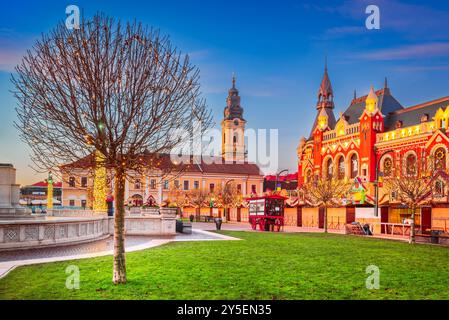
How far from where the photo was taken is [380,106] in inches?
2400

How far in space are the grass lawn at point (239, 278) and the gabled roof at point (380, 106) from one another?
47211 mm

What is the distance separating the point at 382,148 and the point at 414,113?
5.81 meters

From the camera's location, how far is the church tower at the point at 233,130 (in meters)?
122

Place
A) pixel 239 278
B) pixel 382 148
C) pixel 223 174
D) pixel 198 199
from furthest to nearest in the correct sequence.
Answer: pixel 223 174, pixel 198 199, pixel 382 148, pixel 239 278

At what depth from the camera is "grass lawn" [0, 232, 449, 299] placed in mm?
9398

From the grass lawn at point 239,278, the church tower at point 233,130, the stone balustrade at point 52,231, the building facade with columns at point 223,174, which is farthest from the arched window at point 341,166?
the church tower at point 233,130

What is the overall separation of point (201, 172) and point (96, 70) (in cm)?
9273

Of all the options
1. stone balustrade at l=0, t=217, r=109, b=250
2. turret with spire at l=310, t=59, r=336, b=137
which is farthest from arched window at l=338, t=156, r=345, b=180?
stone balustrade at l=0, t=217, r=109, b=250

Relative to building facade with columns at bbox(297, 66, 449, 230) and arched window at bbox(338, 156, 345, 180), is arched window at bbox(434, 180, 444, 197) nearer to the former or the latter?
building facade with columns at bbox(297, 66, 449, 230)

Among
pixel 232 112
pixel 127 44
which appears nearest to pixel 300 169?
pixel 232 112

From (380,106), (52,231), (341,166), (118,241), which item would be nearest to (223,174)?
(341,166)

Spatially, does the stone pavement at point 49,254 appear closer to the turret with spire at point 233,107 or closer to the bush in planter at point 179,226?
the bush in planter at point 179,226

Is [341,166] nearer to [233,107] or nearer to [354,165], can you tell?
[354,165]

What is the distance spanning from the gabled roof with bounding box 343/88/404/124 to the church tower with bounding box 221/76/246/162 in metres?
55.4
